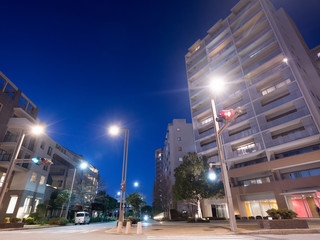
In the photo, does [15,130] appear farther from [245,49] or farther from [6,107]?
[245,49]

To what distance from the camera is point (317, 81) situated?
37500 mm

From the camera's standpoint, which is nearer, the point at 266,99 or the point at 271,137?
the point at 271,137

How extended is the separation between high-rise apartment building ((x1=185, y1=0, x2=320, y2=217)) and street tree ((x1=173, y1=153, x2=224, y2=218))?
7143 mm

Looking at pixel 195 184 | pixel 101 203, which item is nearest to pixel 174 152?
pixel 195 184

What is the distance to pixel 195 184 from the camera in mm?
29156

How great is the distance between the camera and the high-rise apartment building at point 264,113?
27.6 m

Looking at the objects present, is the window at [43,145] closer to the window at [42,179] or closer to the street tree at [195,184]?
the window at [42,179]

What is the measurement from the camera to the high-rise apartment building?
90.6ft

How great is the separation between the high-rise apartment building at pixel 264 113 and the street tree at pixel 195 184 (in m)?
7.14

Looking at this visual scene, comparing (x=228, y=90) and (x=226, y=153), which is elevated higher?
(x=228, y=90)

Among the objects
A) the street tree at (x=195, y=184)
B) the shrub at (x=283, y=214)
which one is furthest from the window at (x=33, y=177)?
the shrub at (x=283, y=214)

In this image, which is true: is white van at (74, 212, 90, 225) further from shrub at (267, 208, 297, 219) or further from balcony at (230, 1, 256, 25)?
balcony at (230, 1, 256, 25)

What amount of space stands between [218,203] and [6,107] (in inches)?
1728

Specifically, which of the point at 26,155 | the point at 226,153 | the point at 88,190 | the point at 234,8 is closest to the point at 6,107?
the point at 26,155
